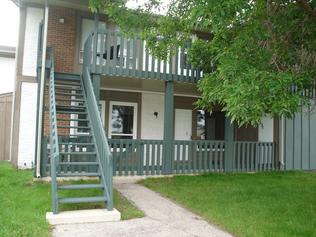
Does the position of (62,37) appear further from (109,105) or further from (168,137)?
(168,137)

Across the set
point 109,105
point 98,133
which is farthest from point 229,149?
point 98,133

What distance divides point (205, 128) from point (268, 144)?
289 cm

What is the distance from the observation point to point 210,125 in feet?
52.5

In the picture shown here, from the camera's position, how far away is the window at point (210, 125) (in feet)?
51.4

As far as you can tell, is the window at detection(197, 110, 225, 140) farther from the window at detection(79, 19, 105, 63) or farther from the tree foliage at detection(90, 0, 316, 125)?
the tree foliage at detection(90, 0, 316, 125)

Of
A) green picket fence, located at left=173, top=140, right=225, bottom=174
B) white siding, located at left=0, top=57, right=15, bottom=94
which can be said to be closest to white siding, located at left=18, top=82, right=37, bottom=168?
green picket fence, located at left=173, top=140, right=225, bottom=174

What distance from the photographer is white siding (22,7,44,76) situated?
12914mm

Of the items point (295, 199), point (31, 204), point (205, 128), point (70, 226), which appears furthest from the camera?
point (205, 128)

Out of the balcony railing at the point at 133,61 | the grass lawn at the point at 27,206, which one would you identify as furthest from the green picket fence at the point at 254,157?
the grass lawn at the point at 27,206

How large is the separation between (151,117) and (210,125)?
106 inches

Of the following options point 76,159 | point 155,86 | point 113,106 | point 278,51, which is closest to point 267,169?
point 155,86

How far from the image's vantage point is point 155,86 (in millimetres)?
13641

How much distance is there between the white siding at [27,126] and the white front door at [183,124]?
5190 mm

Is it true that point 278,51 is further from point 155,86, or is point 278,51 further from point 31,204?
point 155,86
